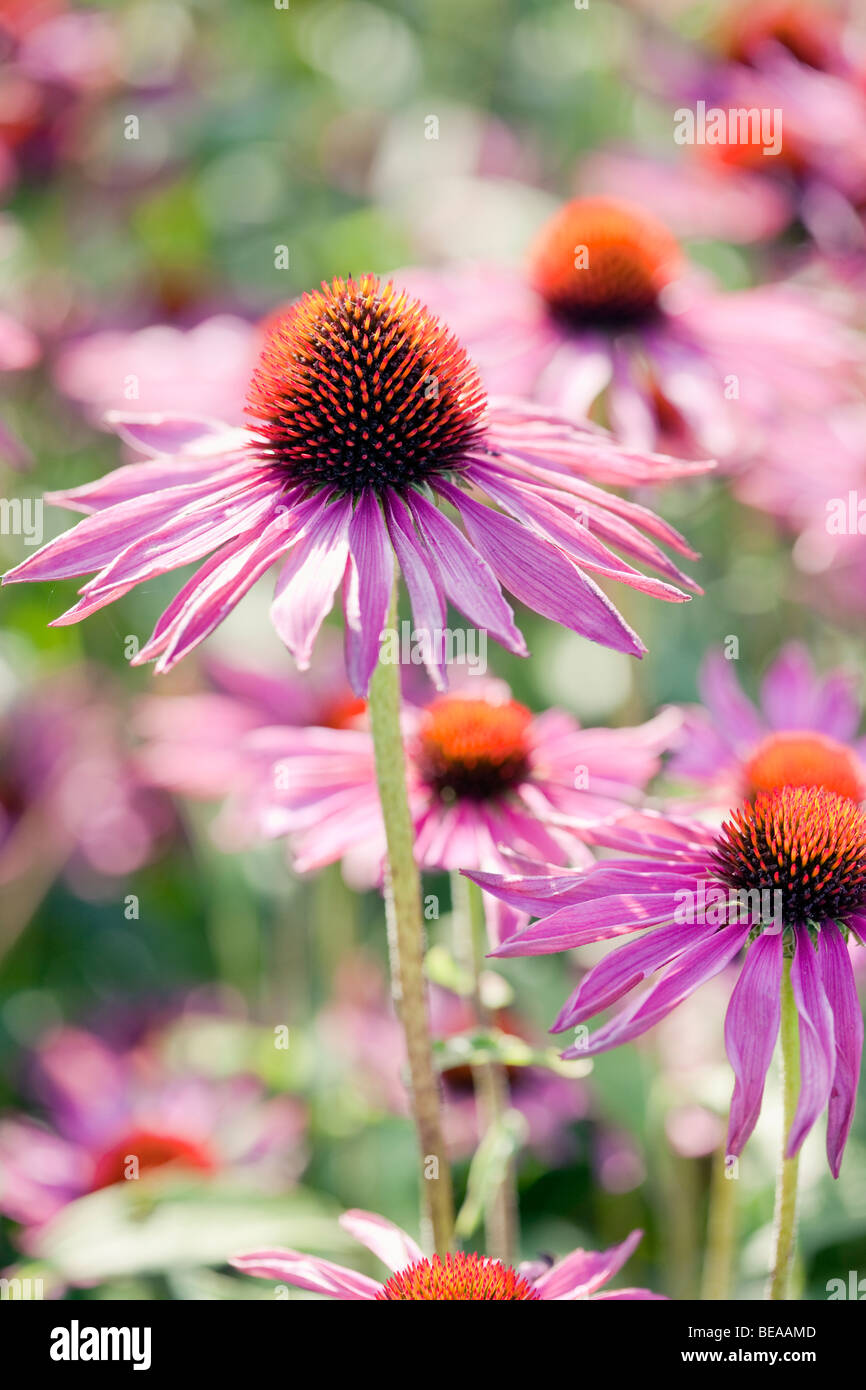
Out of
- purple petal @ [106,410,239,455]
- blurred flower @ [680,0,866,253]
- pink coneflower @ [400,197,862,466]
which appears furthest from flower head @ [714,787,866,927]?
blurred flower @ [680,0,866,253]

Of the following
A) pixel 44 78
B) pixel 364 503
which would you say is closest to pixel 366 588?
pixel 364 503

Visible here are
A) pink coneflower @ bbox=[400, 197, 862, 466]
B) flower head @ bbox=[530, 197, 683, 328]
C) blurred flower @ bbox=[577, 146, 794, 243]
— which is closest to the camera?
pink coneflower @ bbox=[400, 197, 862, 466]

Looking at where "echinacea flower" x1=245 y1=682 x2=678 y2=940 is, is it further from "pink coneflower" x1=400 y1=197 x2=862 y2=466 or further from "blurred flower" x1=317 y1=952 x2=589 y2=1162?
"blurred flower" x1=317 y1=952 x2=589 y2=1162

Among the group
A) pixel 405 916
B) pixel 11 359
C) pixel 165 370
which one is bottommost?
pixel 405 916

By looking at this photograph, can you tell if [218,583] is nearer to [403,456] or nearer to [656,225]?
[403,456]

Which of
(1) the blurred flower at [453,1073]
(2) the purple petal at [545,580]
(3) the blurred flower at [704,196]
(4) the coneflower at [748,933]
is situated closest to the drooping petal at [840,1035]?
(4) the coneflower at [748,933]

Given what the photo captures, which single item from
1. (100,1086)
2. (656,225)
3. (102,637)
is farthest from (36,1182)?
(656,225)

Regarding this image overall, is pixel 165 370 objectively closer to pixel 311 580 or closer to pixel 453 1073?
pixel 453 1073
